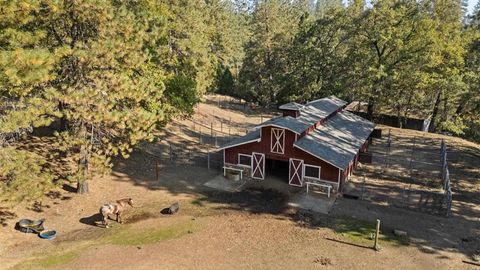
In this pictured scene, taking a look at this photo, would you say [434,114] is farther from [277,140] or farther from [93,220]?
[93,220]

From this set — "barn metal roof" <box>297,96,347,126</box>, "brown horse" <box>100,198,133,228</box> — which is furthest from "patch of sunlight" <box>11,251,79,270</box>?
"barn metal roof" <box>297,96,347,126</box>

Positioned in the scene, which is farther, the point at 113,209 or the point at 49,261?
the point at 113,209

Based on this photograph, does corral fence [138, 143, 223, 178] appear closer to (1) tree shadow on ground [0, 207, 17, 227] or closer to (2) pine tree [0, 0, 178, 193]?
(2) pine tree [0, 0, 178, 193]

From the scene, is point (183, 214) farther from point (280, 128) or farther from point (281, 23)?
point (281, 23)

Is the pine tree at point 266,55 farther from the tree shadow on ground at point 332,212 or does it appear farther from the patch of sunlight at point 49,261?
the patch of sunlight at point 49,261

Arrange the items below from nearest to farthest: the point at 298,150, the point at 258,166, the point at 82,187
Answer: the point at 82,187, the point at 298,150, the point at 258,166

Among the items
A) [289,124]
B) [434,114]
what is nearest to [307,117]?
[289,124]

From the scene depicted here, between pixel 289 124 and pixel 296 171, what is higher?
pixel 289 124

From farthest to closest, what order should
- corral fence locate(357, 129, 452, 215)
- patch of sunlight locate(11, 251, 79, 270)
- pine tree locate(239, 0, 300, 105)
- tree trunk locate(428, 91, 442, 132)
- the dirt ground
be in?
pine tree locate(239, 0, 300, 105), tree trunk locate(428, 91, 442, 132), corral fence locate(357, 129, 452, 215), the dirt ground, patch of sunlight locate(11, 251, 79, 270)
